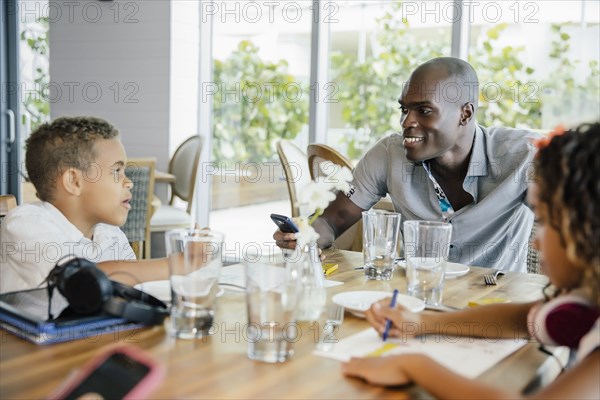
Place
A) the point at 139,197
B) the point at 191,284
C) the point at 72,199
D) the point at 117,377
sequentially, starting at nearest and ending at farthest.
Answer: the point at 117,377 < the point at 191,284 < the point at 72,199 < the point at 139,197

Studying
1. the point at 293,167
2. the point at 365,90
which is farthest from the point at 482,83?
the point at 293,167

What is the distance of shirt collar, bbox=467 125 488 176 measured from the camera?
2287 mm

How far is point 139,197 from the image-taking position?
3691mm

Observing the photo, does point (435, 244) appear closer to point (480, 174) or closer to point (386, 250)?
point (386, 250)

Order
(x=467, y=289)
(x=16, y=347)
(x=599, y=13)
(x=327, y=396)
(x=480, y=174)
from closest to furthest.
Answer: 1. (x=327, y=396)
2. (x=16, y=347)
3. (x=467, y=289)
4. (x=480, y=174)
5. (x=599, y=13)

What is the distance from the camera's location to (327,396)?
2.95 ft

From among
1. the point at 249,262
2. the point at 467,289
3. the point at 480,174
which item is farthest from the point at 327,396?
the point at 480,174

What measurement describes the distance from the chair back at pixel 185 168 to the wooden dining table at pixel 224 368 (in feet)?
11.8

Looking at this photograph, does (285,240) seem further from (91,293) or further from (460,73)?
(460,73)

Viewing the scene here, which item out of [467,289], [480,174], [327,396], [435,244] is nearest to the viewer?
[327,396]

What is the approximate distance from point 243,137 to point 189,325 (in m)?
4.33

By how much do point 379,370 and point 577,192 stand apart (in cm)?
37

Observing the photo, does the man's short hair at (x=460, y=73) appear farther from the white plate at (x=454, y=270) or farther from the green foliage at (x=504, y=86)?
the green foliage at (x=504, y=86)

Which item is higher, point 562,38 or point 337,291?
point 562,38
